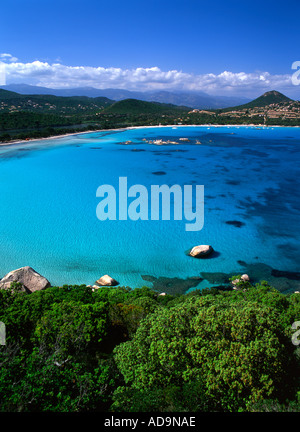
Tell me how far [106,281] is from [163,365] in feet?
28.5

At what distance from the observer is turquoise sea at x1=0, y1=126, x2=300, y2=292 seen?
55.5 feet

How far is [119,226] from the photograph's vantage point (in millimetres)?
23141

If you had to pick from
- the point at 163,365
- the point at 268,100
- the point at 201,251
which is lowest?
the point at 201,251

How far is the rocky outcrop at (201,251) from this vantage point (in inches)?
723

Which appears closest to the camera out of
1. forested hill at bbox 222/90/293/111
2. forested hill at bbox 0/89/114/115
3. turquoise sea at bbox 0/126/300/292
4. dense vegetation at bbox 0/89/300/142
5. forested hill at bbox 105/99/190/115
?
turquoise sea at bbox 0/126/300/292

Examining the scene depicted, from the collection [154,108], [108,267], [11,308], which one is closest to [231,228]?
[108,267]

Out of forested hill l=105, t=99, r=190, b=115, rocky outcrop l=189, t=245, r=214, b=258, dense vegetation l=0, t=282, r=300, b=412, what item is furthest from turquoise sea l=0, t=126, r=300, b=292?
forested hill l=105, t=99, r=190, b=115

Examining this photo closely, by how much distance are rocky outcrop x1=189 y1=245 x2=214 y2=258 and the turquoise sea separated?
1.42 ft

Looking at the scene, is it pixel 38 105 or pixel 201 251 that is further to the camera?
pixel 38 105

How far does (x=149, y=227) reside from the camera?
74.7 ft

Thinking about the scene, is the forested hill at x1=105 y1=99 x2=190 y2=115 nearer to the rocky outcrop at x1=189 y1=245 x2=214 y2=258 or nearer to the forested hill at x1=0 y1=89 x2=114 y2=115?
the forested hill at x1=0 y1=89 x2=114 y2=115

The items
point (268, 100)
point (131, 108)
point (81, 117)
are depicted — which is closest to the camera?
point (81, 117)

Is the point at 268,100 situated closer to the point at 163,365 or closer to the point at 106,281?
the point at 106,281

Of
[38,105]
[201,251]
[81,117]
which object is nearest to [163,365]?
[201,251]
